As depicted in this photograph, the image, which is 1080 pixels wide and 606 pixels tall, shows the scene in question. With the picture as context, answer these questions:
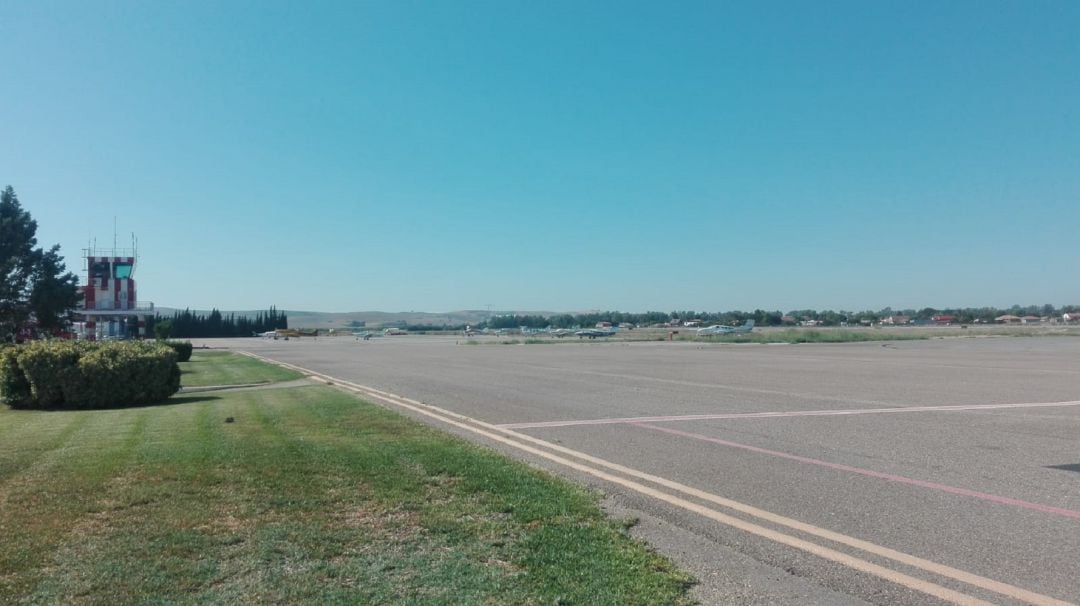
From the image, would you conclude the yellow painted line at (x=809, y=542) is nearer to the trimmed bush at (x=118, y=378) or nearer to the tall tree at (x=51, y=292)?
the trimmed bush at (x=118, y=378)

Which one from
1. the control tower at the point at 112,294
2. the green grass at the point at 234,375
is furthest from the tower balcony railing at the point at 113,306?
the green grass at the point at 234,375

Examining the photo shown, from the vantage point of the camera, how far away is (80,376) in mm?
16516

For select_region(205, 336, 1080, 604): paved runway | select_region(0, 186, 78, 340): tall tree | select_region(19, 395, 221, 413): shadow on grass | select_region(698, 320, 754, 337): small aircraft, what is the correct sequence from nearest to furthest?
select_region(205, 336, 1080, 604): paved runway < select_region(19, 395, 221, 413): shadow on grass < select_region(0, 186, 78, 340): tall tree < select_region(698, 320, 754, 337): small aircraft

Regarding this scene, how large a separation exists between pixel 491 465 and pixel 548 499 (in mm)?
1699

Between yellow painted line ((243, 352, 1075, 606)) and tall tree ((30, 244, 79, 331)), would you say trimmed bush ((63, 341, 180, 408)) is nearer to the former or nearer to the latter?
yellow painted line ((243, 352, 1075, 606))

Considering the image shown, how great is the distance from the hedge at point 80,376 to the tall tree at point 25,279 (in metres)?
27.5

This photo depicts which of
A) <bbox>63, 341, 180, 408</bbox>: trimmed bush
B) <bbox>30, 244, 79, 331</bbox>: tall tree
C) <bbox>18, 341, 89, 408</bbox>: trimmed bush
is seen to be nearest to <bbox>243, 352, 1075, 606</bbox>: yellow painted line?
<bbox>63, 341, 180, 408</bbox>: trimmed bush

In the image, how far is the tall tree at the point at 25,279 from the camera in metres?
41.4

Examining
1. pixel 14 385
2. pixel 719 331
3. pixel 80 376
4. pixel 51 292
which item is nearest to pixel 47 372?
pixel 80 376

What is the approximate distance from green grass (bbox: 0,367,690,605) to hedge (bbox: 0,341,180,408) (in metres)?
7.27

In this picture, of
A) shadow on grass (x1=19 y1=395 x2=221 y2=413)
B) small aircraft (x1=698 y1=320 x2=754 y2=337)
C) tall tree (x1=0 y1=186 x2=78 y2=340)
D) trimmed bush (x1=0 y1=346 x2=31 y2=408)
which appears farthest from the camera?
small aircraft (x1=698 y1=320 x2=754 y2=337)

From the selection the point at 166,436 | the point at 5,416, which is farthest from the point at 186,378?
the point at 166,436

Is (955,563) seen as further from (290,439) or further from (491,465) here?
(290,439)

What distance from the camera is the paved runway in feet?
17.5
